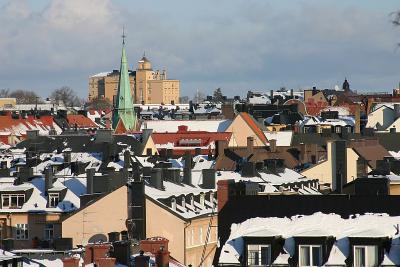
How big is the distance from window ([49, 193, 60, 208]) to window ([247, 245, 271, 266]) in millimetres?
38358

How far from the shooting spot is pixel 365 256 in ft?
148

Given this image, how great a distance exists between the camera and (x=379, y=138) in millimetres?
128250

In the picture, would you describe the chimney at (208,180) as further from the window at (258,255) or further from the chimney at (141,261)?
the window at (258,255)

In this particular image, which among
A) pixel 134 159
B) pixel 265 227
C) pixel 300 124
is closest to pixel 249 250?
pixel 265 227

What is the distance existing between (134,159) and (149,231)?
27.0 meters

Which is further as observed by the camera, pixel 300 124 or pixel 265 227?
pixel 300 124

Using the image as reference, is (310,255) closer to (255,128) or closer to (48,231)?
(48,231)

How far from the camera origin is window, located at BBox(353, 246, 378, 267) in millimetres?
45125

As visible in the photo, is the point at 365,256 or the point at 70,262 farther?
the point at 70,262

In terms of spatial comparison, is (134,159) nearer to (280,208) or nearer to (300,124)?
(280,208)

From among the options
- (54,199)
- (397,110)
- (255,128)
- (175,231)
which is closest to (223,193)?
(175,231)

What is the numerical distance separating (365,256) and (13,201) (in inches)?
1642

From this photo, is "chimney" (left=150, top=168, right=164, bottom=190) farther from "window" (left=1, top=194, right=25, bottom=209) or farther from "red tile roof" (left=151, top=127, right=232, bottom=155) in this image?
"red tile roof" (left=151, top=127, right=232, bottom=155)

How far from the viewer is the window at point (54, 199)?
83625 millimetres
